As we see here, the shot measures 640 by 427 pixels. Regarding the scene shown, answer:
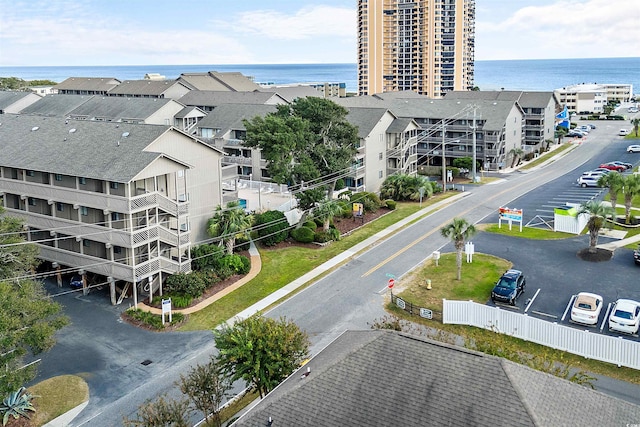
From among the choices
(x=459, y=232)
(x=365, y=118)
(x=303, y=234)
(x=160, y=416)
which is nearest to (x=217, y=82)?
(x=365, y=118)

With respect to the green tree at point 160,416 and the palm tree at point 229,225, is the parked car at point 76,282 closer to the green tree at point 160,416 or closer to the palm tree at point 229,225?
the palm tree at point 229,225

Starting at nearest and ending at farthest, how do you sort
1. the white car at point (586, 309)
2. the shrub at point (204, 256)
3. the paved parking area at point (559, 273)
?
the white car at point (586, 309) → the paved parking area at point (559, 273) → the shrub at point (204, 256)

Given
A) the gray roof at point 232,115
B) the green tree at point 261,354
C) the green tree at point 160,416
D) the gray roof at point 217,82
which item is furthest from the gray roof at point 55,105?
the green tree at point 160,416

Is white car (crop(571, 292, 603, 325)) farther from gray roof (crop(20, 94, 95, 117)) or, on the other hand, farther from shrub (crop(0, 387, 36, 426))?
gray roof (crop(20, 94, 95, 117))

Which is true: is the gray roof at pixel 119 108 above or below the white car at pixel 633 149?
above

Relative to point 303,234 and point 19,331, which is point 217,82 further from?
point 19,331
